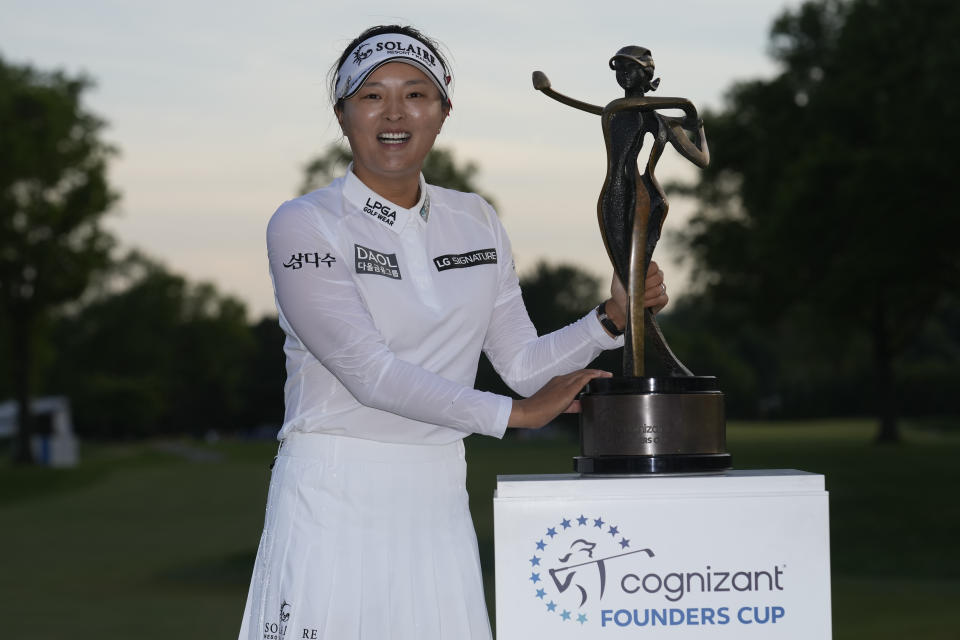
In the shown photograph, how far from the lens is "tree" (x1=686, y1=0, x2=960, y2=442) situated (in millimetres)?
21469

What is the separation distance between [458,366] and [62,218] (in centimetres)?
3603

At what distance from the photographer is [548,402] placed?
2.81 meters

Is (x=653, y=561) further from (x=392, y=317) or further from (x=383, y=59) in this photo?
(x=383, y=59)

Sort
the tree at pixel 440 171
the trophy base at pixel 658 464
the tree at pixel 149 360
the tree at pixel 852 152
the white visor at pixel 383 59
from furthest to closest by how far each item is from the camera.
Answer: the tree at pixel 149 360, the tree at pixel 440 171, the tree at pixel 852 152, the white visor at pixel 383 59, the trophy base at pixel 658 464

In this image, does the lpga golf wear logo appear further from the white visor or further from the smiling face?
the white visor

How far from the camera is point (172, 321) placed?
82.6 m

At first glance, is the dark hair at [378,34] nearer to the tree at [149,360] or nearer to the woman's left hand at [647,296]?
the woman's left hand at [647,296]

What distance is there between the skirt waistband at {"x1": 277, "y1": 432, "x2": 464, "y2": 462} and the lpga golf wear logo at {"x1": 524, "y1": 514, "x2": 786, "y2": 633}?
17.4 inches

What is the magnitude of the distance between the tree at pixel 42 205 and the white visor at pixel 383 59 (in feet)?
115

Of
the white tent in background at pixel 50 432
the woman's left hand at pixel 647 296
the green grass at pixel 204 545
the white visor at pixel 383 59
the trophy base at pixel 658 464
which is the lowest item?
the green grass at pixel 204 545

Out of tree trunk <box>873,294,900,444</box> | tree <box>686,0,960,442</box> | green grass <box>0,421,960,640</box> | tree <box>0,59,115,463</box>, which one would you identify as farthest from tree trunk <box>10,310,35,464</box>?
tree trunk <box>873,294,900,444</box>

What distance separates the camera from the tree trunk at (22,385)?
37062 mm

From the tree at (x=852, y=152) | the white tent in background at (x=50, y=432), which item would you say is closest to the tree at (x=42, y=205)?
the white tent in background at (x=50, y=432)

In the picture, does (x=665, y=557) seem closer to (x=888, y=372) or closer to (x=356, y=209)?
(x=356, y=209)
